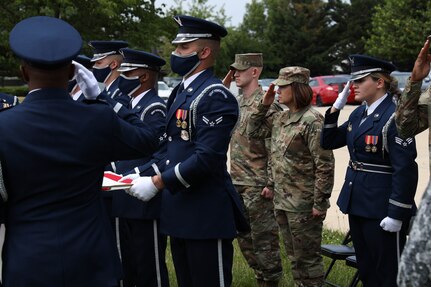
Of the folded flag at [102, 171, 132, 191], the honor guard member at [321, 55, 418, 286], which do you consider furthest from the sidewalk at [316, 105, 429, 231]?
the folded flag at [102, 171, 132, 191]

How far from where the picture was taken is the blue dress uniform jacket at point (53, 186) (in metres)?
3.29

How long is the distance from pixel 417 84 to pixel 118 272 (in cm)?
206

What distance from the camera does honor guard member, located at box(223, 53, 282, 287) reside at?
21.5 feet

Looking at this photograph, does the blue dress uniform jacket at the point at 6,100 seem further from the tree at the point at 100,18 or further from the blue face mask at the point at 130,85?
the tree at the point at 100,18

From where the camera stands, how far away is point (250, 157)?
662 cm

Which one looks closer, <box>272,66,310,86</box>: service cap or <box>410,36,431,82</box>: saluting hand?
<box>410,36,431,82</box>: saluting hand

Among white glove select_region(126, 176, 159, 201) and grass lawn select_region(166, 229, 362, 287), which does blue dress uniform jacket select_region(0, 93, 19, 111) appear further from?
white glove select_region(126, 176, 159, 201)

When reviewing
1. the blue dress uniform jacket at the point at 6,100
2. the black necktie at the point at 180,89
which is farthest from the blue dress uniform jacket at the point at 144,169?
the blue dress uniform jacket at the point at 6,100

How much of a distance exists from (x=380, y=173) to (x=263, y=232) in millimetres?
1778

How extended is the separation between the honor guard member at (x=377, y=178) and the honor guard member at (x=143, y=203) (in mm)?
1412

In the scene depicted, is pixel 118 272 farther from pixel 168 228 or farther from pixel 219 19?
pixel 219 19

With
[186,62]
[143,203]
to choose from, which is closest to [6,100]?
[143,203]

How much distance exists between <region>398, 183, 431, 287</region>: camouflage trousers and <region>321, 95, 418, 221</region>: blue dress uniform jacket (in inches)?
121

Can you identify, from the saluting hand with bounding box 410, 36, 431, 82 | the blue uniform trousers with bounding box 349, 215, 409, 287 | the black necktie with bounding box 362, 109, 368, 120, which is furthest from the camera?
the black necktie with bounding box 362, 109, 368, 120
